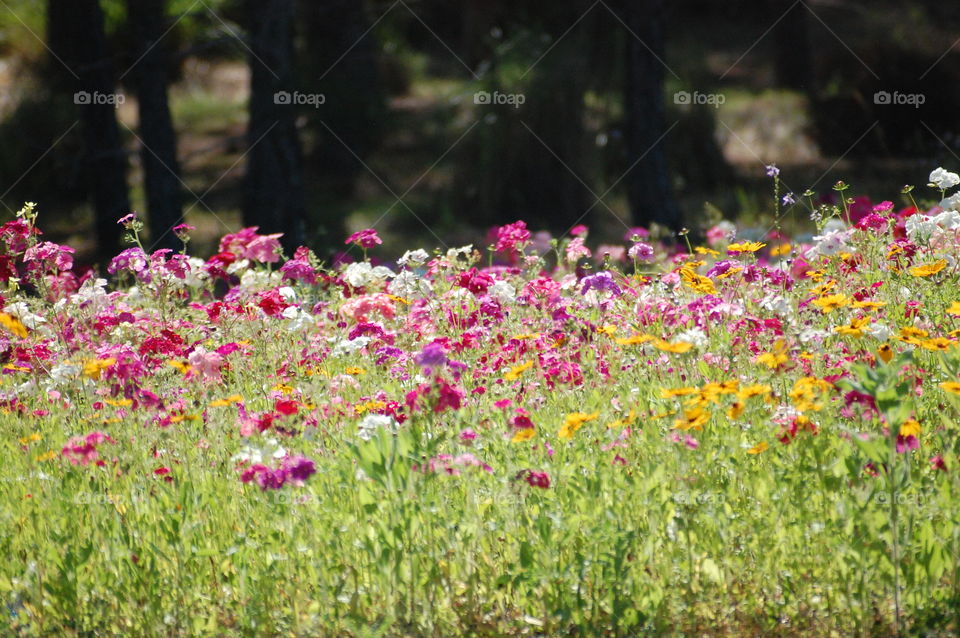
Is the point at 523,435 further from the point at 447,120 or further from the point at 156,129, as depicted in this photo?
the point at 447,120

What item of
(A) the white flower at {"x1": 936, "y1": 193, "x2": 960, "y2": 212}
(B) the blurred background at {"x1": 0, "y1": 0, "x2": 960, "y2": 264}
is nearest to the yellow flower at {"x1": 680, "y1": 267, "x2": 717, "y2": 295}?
(A) the white flower at {"x1": 936, "y1": 193, "x2": 960, "y2": 212}

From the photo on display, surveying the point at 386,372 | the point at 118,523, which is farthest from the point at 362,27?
the point at 118,523

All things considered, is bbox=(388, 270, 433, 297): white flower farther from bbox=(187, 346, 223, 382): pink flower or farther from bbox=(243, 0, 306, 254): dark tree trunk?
bbox=(243, 0, 306, 254): dark tree trunk

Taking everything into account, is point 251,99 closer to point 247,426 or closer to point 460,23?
point 247,426

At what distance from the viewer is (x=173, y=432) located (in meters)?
3.05

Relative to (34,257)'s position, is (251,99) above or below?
above

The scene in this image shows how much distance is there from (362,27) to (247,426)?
34.8 feet

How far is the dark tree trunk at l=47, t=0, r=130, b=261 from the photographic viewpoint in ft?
29.6

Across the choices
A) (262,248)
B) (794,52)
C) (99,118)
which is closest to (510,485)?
(262,248)

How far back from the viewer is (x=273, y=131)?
8.03 meters

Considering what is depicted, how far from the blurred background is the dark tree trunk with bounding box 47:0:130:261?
2 centimetres

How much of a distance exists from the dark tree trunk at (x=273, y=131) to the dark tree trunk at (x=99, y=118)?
61.8 inches

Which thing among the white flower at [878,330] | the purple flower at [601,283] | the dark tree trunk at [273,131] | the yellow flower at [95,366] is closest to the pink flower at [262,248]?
the yellow flower at [95,366]

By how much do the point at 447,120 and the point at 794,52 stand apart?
5.12 meters
